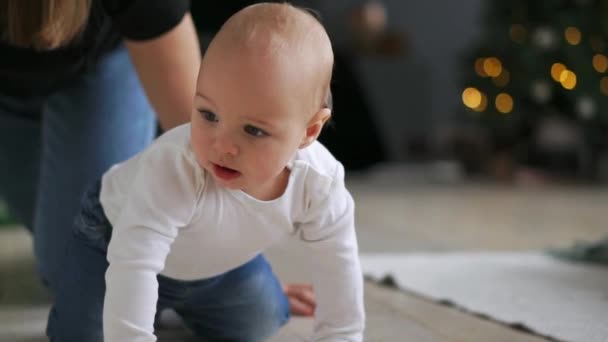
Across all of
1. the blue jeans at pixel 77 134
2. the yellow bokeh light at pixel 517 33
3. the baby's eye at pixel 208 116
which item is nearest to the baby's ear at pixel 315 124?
the baby's eye at pixel 208 116

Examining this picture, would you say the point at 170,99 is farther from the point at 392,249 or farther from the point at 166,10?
the point at 392,249

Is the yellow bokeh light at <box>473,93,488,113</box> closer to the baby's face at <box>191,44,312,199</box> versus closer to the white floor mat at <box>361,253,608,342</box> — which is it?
the white floor mat at <box>361,253,608,342</box>

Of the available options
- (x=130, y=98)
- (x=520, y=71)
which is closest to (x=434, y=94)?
(x=520, y=71)

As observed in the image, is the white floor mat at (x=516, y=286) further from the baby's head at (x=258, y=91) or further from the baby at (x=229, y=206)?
the baby's head at (x=258, y=91)

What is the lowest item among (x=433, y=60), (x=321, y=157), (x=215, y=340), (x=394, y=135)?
(x=394, y=135)

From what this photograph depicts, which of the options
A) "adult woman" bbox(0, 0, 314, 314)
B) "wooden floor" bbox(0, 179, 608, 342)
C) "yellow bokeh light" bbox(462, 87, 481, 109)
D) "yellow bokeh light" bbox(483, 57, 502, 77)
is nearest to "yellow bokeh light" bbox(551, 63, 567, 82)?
"yellow bokeh light" bbox(483, 57, 502, 77)

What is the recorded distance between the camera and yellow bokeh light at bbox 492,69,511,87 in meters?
3.48

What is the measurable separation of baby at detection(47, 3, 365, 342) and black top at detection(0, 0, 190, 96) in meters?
0.26

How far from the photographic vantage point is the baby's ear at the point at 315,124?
2.98ft

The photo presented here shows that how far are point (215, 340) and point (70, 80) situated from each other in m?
0.53

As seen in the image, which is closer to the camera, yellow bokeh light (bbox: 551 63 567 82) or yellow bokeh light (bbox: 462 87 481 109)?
yellow bokeh light (bbox: 551 63 567 82)

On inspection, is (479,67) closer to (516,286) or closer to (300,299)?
(516,286)

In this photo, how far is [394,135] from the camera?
4359 millimetres

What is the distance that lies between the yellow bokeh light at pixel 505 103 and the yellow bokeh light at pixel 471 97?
0.33 feet
